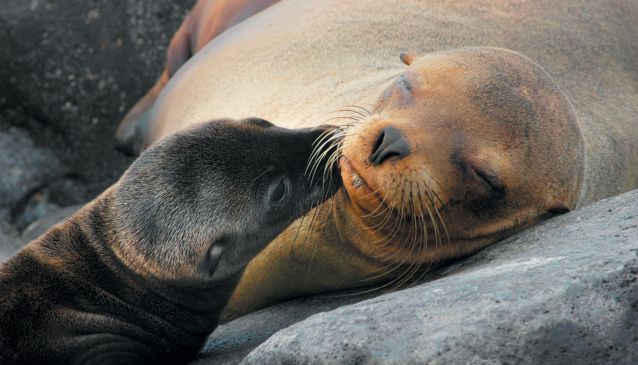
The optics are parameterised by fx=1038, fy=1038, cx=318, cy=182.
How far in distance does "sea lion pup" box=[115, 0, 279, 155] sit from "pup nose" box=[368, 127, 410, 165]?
3.50 metres

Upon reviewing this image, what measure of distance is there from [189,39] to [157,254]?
4114 mm

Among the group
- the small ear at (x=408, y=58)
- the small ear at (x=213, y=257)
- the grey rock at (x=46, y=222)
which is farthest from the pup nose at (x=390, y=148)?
the grey rock at (x=46, y=222)

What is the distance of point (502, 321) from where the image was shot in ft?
9.33

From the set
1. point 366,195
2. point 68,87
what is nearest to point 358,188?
point 366,195

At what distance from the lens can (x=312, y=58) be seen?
19.4 feet

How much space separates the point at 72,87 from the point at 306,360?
5.76 m

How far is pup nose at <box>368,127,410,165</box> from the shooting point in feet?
13.0

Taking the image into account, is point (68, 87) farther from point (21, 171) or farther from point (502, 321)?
point (502, 321)

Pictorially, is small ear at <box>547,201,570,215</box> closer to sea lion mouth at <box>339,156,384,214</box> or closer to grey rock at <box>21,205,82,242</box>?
sea lion mouth at <box>339,156,384,214</box>

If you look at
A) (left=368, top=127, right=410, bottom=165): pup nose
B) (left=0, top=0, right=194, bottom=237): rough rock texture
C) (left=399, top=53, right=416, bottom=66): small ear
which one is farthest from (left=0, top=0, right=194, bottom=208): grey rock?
(left=368, top=127, right=410, bottom=165): pup nose

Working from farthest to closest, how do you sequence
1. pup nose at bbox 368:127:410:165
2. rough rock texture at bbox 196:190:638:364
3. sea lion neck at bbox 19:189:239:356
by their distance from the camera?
sea lion neck at bbox 19:189:239:356
pup nose at bbox 368:127:410:165
rough rock texture at bbox 196:190:638:364

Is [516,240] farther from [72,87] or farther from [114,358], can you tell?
[72,87]

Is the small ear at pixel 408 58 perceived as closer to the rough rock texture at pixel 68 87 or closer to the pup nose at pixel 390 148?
→ the pup nose at pixel 390 148

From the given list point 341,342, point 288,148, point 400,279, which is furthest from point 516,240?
point 341,342
